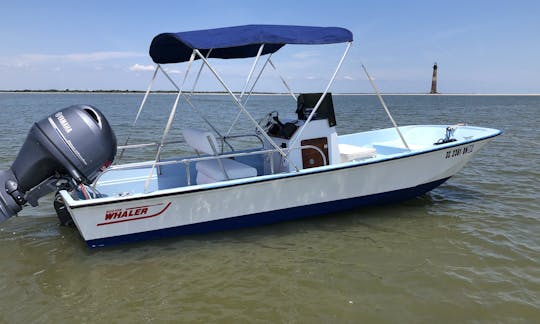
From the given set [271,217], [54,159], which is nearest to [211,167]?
[271,217]

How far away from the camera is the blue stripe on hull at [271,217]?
5.18 meters

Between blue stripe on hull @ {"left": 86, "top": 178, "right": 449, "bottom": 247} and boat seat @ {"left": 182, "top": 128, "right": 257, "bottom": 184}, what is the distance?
0.65 metres

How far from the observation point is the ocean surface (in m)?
3.96

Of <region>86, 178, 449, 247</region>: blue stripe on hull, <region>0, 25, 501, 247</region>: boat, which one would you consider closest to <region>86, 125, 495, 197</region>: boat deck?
<region>0, 25, 501, 247</region>: boat

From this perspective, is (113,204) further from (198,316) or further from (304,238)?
(304,238)

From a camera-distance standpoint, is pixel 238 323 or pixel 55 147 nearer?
pixel 238 323

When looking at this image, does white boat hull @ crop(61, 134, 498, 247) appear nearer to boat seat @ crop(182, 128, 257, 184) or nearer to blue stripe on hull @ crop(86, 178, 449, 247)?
blue stripe on hull @ crop(86, 178, 449, 247)

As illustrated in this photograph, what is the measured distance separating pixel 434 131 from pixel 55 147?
780 cm

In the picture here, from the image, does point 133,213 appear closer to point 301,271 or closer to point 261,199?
point 261,199

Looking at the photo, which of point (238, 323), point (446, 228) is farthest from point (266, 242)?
point (446, 228)

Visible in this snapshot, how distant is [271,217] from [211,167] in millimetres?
1286

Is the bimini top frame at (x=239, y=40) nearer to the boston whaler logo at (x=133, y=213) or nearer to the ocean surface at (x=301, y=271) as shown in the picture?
the boston whaler logo at (x=133, y=213)

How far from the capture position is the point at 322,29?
541 centimetres

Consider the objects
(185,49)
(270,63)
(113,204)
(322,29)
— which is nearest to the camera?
(113,204)
